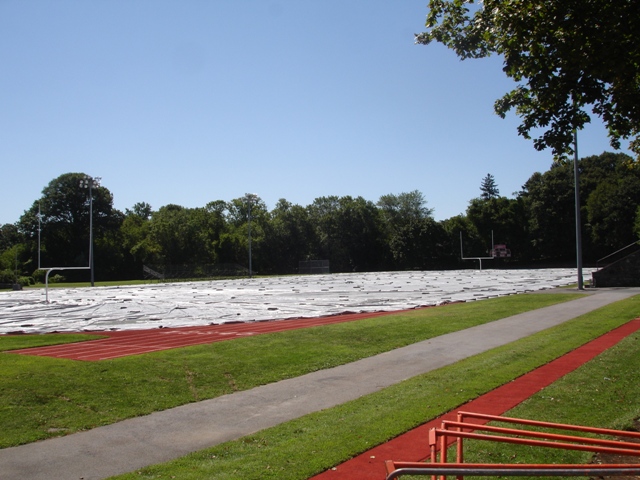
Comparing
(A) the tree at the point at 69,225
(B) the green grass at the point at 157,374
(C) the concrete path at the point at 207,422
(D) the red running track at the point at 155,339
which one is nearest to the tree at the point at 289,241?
(A) the tree at the point at 69,225

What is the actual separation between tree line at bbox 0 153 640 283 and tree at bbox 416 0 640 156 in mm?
69084

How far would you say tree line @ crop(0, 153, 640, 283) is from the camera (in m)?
79.6

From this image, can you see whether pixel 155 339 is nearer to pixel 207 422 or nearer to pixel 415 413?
pixel 207 422

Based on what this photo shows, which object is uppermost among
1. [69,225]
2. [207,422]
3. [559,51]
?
[69,225]

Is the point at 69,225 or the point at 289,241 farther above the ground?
the point at 69,225

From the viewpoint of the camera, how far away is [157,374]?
1133cm

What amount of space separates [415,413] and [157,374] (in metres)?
5.35

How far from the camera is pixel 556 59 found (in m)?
8.36

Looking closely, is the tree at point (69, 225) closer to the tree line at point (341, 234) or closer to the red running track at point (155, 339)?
the tree line at point (341, 234)

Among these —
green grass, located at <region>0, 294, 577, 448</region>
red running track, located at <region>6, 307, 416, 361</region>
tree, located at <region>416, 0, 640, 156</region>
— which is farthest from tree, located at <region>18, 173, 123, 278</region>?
tree, located at <region>416, 0, 640, 156</region>

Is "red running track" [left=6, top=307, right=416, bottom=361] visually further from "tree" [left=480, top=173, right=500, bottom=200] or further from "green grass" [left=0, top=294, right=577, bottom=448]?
"tree" [left=480, top=173, right=500, bottom=200]

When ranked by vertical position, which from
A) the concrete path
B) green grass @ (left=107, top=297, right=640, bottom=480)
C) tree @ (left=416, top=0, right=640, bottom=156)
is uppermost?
tree @ (left=416, top=0, right=640, bottom=156)

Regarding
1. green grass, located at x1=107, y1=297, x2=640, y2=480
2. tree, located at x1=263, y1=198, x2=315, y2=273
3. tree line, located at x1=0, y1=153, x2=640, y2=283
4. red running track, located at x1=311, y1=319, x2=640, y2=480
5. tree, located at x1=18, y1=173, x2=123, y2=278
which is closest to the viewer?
red running track, located at x1=311, y1=319, x2=640, y2=480

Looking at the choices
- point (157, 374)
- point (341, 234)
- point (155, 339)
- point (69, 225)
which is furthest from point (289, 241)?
point (157, 374)
